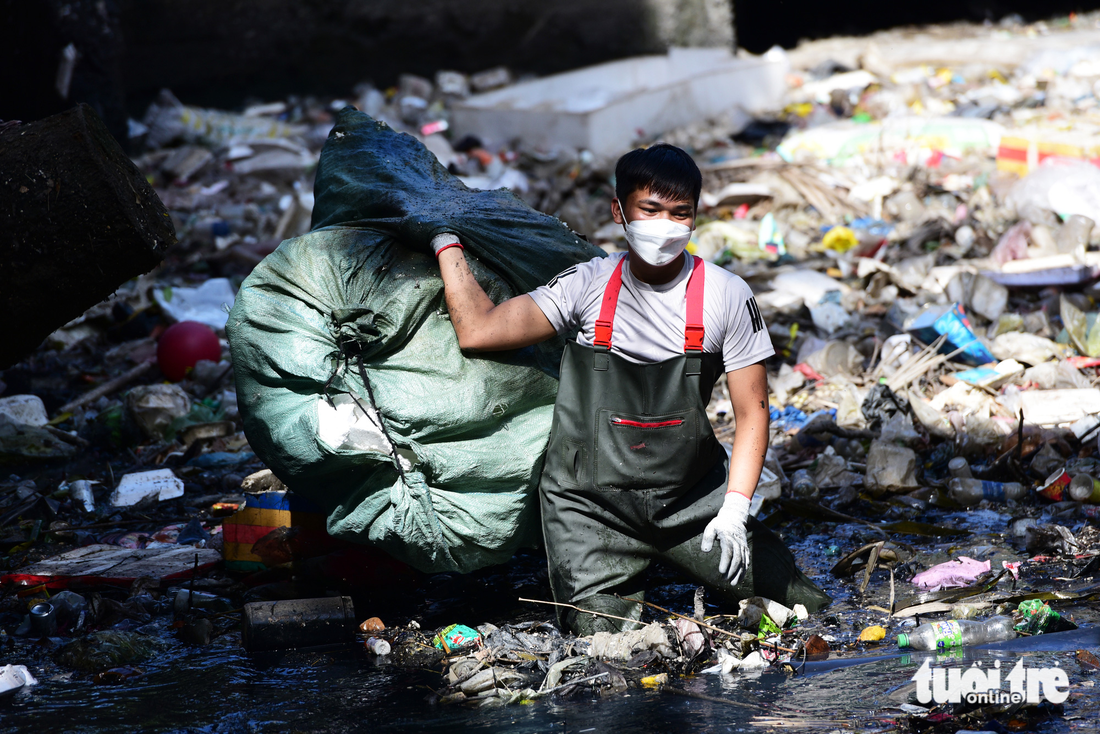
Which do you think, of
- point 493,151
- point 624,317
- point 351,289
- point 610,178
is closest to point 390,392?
point 351,289

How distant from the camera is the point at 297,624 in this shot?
2604 millimetres

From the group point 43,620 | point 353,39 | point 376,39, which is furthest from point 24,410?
point 376,39

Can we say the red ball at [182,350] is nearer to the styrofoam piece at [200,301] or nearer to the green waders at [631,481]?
the styrofoam piece at [200,301]

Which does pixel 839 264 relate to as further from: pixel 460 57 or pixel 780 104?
pixel 460 57

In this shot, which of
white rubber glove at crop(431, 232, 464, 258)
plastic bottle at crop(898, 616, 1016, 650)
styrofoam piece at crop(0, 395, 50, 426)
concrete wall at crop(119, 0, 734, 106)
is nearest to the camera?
plastic bottle at crop(898, 616, 1016, 650)

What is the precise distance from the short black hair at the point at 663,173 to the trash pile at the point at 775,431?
107 centimetres

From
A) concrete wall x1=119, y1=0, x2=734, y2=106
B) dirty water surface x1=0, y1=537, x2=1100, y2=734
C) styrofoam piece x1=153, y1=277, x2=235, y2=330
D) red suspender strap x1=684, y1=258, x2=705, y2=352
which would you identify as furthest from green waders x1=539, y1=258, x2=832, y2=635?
concrete wall x1=119, y1=0, x2=734, y2=106

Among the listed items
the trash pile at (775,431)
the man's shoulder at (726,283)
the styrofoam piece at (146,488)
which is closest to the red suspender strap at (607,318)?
the man's shoulder at (726,283)

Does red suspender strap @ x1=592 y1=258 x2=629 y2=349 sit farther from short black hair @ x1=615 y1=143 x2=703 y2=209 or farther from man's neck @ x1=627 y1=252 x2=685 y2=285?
short black hair @ x1=615 y1=143 x2=703 y2=209

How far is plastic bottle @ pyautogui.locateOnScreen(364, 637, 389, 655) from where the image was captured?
2521 mm

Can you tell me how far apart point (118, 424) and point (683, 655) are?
2918 mm

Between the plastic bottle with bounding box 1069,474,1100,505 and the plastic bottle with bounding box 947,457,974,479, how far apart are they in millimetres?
354

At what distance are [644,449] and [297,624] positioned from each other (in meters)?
1.04

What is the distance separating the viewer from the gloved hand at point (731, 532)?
7.91ft
